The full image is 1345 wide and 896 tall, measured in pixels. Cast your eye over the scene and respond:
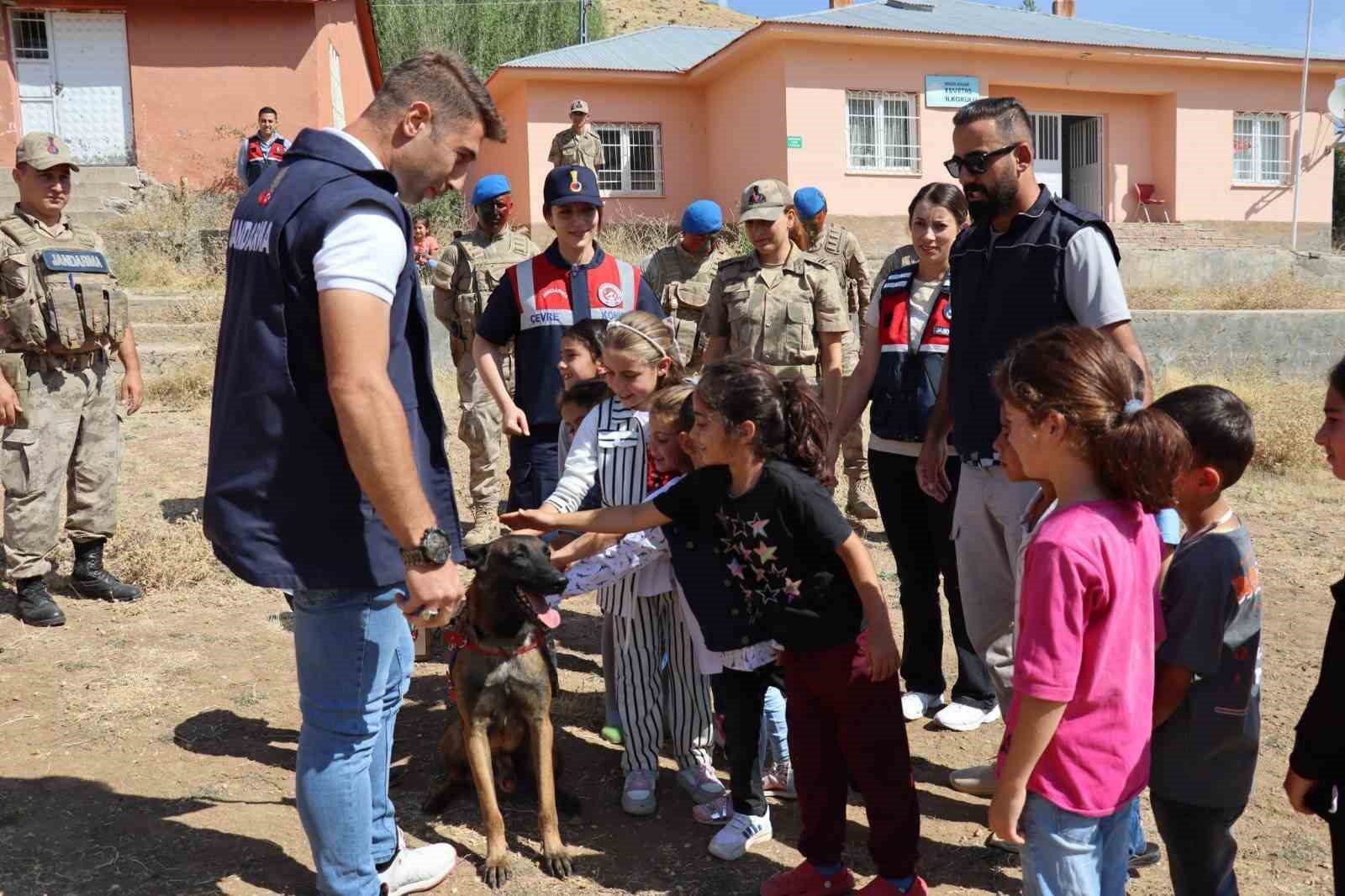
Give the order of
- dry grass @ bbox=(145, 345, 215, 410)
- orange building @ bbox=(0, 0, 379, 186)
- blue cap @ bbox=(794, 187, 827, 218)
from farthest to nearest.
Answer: orange building @ bbox=(0, 0, 379, 186) < dry grass @ bbox=(145, 345, 215, 410) < blue cap @ bbox=(794, 187, 827, 218)

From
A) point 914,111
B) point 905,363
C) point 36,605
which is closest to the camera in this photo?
point 905,363

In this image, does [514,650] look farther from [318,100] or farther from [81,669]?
[318,100]

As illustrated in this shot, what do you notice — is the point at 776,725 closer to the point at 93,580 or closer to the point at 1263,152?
the point at 93,580

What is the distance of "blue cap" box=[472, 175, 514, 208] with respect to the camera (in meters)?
7.57

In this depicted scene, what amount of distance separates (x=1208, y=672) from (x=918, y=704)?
2.16 m

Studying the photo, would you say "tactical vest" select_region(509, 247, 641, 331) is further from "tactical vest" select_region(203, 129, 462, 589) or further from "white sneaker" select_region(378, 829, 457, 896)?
"white sneaker" select_region(378, 829, 457, 896)

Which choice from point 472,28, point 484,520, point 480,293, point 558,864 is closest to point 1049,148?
point 472,28

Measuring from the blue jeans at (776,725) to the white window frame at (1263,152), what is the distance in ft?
72.6

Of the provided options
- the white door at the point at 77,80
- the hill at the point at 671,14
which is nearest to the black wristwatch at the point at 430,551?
the white door at the point at 77,80

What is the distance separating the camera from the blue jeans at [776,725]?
3812 mm

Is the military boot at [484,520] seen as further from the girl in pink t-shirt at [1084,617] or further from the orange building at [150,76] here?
the orange building at [150,76]

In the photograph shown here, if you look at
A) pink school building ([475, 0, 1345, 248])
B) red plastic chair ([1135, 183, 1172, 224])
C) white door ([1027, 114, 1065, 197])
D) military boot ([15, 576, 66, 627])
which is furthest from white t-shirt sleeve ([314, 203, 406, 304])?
red plastic chair ([1135, 183, 1172, 224])

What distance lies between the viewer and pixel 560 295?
4855 millimetres

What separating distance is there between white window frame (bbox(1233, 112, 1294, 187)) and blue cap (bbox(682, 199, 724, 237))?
1922 centimetres
